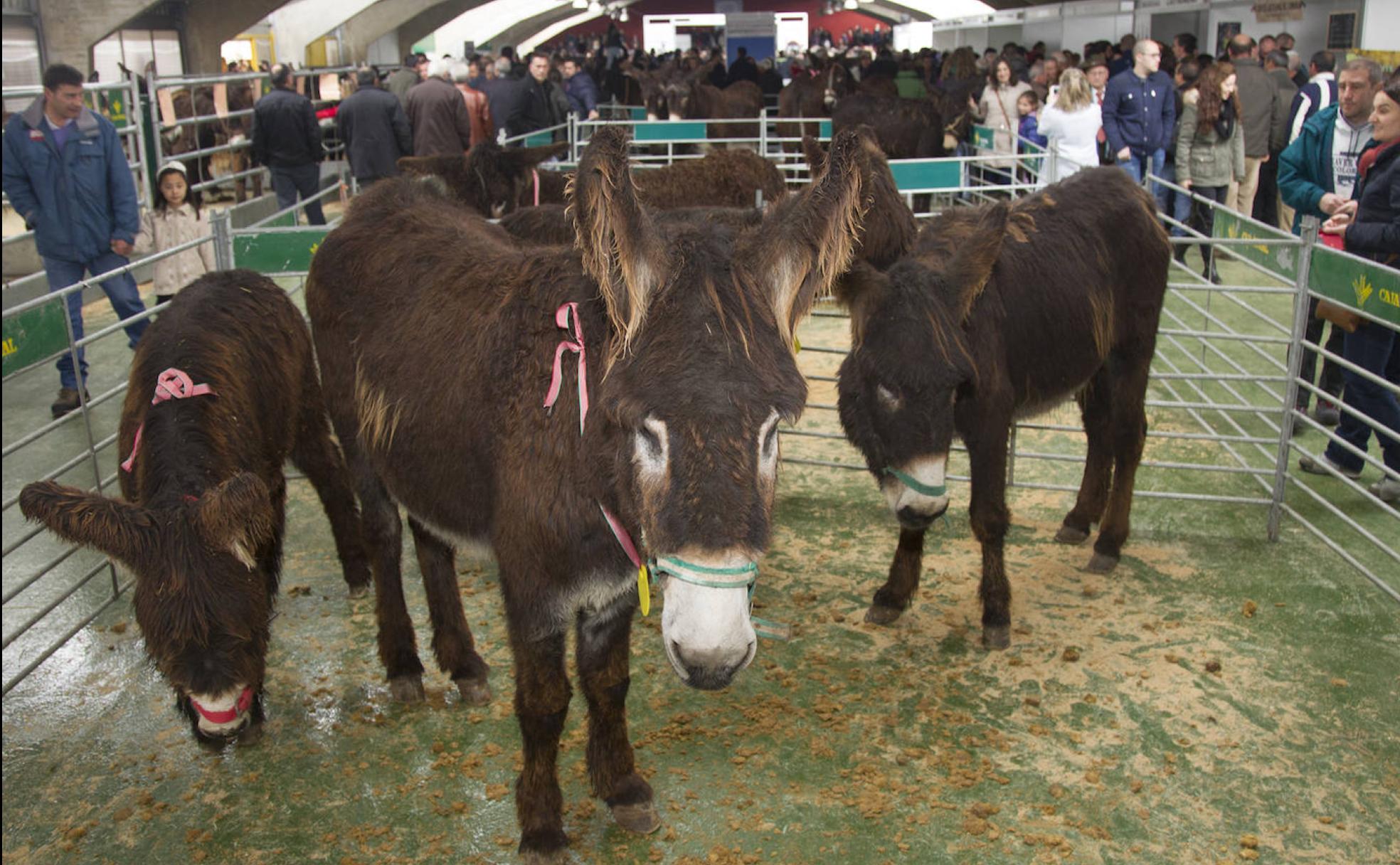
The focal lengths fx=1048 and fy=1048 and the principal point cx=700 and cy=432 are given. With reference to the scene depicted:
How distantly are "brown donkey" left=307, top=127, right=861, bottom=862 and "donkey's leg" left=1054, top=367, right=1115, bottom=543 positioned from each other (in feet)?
10.2

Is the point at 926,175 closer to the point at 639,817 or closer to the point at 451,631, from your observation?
the point at 451,631

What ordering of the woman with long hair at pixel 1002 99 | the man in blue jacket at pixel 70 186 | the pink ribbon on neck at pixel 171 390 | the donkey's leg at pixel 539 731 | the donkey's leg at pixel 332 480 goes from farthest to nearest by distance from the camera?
the woman with long hair at pixel 1002 99
the man in blue jacket at pixel 70 186
the donkey's leg at pixel 332 480
the pink ribbon on neck at pixel 171 390
the donkey's leg at pixel 539 731

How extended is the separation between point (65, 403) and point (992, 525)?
21.2ft

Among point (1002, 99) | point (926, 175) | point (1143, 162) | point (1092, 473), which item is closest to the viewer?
point (1092, 473)

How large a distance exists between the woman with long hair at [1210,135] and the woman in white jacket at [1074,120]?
108 centimetres

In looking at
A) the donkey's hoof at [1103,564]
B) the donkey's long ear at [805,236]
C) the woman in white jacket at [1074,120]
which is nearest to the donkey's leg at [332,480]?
the donkey's long ear at [805,236]

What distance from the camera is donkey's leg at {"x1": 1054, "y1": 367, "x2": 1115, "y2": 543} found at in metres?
5.48

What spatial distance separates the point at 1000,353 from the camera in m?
4.50

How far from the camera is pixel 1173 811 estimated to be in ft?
11.4

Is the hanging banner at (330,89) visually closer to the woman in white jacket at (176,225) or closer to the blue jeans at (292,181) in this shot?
the blue jeans at (292,181)

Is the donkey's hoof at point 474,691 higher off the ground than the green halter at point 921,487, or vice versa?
the green halter at point 921,487

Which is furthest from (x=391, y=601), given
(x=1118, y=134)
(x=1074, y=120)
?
(x=1118, y=134)

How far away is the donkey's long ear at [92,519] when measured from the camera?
3.26m

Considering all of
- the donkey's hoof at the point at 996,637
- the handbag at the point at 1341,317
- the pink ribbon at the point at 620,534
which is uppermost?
the handbag at the point at 1341,317
